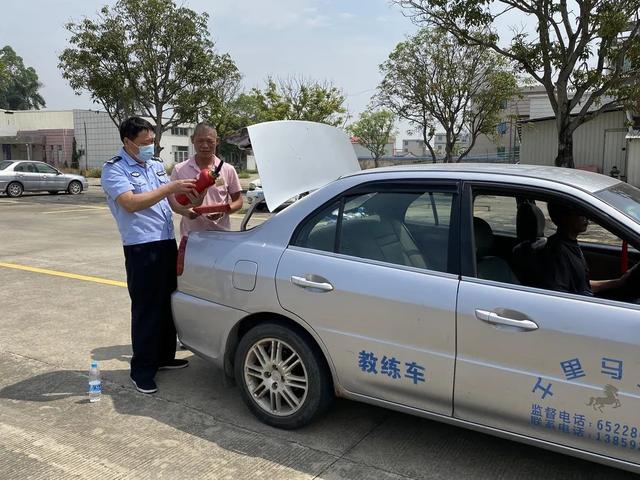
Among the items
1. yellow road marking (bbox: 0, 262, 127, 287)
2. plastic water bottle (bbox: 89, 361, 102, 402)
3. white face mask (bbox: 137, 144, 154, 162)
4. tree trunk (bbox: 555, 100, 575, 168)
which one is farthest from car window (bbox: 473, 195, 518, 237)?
tree trunk (bbox: 555, 100, 575, 168)

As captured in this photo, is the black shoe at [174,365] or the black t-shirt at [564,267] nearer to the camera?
the black t-shirt at [564,267]

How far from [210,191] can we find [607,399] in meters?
2.94

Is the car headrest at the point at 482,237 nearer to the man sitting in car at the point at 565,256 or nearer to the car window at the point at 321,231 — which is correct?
the man sitting in car at the point at 565,256

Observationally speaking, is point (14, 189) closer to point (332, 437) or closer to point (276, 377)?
point (276, 377)

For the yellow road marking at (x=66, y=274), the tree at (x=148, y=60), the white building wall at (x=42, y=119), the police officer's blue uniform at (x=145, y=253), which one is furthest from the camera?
the white building wall at (x=42, y=119)

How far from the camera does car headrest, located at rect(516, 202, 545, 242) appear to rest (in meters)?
3.47

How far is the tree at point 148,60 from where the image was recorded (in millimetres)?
Result: 21344

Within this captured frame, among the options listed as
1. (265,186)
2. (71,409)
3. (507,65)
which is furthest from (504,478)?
(507,65)

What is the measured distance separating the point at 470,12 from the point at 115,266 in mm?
8755

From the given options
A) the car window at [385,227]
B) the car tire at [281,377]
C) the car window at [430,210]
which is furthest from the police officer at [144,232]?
the car window at [430,210]

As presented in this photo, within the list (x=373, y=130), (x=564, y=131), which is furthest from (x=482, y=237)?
(x=373, y=130)

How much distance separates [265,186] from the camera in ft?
11.5

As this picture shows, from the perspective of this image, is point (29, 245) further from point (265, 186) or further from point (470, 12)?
point (470, 12)

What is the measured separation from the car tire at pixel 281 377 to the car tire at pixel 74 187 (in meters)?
23.4
